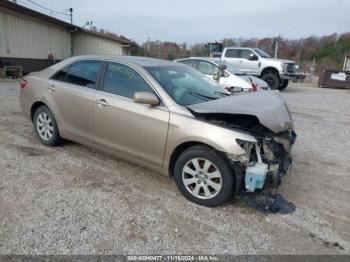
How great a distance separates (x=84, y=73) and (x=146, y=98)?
56.6 inches

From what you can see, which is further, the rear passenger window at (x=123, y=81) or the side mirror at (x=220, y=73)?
the side mirror at (x=220, y=73)

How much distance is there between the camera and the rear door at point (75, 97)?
4.20 metres

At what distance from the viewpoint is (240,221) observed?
3102 millimetres

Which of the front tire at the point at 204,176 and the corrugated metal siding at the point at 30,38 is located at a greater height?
the corrugated metal siding at the point at 30,38

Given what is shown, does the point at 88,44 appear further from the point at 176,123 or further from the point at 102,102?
the point at 176,123

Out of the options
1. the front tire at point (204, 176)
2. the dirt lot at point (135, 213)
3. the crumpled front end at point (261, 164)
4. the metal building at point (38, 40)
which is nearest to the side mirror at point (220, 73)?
the dirt lot at point (135, 213)

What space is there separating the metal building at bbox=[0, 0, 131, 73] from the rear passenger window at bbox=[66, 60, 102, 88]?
13937 mm

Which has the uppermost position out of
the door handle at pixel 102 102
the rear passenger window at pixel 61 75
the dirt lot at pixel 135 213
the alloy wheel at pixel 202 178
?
the rear passenger window at pixel 61 75

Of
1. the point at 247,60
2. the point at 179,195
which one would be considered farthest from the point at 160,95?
the point at 247,60

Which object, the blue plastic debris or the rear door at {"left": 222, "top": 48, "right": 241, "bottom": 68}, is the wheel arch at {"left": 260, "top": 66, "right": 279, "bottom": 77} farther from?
the blue plastic debris

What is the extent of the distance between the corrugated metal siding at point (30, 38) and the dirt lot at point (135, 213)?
47.0ft

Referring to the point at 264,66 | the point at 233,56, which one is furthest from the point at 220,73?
the point at 233,56

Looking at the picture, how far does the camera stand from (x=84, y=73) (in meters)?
4.39

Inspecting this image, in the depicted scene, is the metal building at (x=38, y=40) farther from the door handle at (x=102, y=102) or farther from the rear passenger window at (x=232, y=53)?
the door handle at (x=102, y=102)
